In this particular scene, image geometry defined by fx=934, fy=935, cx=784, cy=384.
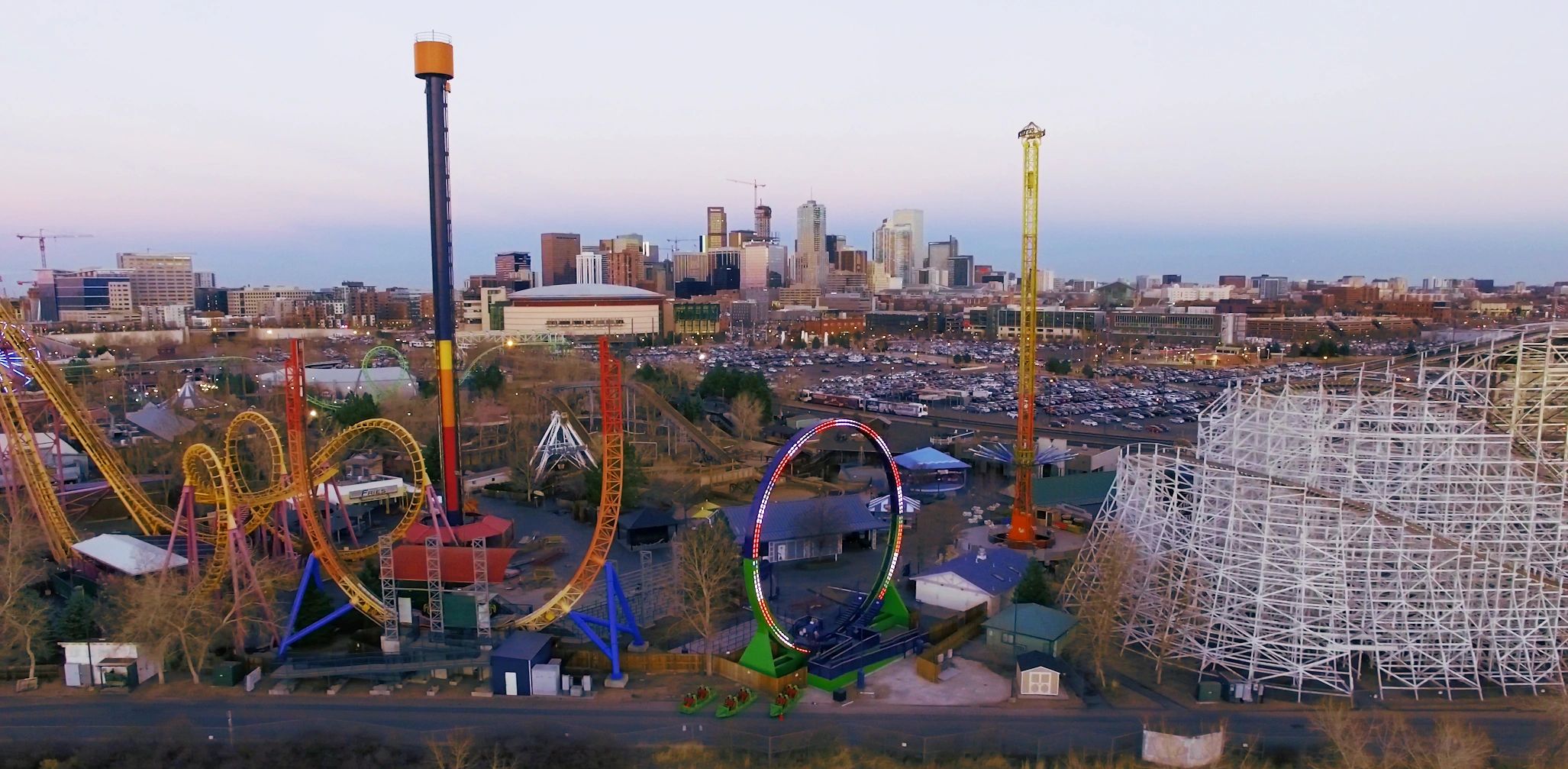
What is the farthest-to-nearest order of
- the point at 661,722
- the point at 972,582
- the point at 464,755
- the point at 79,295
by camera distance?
1. the point at 79,295
2. the point at 972,582
3. the point at 661,722
4. the point at 464,755

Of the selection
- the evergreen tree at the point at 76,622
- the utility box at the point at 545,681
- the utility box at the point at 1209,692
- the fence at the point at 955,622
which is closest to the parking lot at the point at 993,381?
the fence at the point at 955,622

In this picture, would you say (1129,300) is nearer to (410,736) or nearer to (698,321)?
(698,321)

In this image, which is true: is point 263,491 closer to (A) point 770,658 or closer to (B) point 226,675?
(B) point 226,675

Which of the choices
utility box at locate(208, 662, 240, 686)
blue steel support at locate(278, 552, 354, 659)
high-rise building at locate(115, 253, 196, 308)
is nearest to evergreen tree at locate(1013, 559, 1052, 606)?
blue steel support at locate(278, 552, 354, 659)

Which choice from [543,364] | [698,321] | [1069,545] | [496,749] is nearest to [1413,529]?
[1069,545]

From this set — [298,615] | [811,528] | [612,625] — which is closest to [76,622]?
[298,615]
